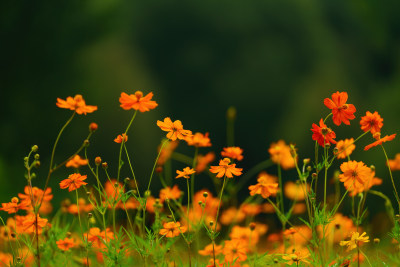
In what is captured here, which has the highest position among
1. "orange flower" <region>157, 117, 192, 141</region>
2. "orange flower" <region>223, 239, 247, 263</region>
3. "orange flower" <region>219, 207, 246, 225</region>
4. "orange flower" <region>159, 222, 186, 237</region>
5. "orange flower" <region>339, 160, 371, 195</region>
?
"orange flower" <region>157, 117, 192, 141</region>

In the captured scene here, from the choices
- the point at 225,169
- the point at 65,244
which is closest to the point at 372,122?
the point at 225,169

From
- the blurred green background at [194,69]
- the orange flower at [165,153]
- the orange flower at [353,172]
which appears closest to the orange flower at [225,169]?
the orange flower at [353,172]

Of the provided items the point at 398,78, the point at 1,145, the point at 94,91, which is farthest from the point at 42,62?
the point at 398,78

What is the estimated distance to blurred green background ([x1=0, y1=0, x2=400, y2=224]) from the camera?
11.5ft

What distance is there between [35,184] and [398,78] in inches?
111

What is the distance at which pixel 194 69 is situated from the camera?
373cm

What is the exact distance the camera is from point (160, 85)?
3.69 metres

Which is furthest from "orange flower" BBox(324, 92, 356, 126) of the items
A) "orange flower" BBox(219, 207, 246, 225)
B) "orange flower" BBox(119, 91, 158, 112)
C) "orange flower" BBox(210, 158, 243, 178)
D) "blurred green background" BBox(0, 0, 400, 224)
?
"blurred green background" BBox(0, 0, 400, 224)

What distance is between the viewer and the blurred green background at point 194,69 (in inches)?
138

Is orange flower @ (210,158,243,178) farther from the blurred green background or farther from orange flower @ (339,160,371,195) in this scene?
the blurred green background

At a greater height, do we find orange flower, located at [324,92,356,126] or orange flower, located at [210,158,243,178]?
orange flower, located at [324,92,356,126]

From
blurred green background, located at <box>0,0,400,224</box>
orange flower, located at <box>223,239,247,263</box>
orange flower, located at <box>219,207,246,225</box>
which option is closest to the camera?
orange flower, located at <box>223,239,247,263</box>

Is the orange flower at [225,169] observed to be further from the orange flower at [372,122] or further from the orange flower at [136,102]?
the orange flower at [372,122]

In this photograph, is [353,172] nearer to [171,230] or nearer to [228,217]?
[171,230]
